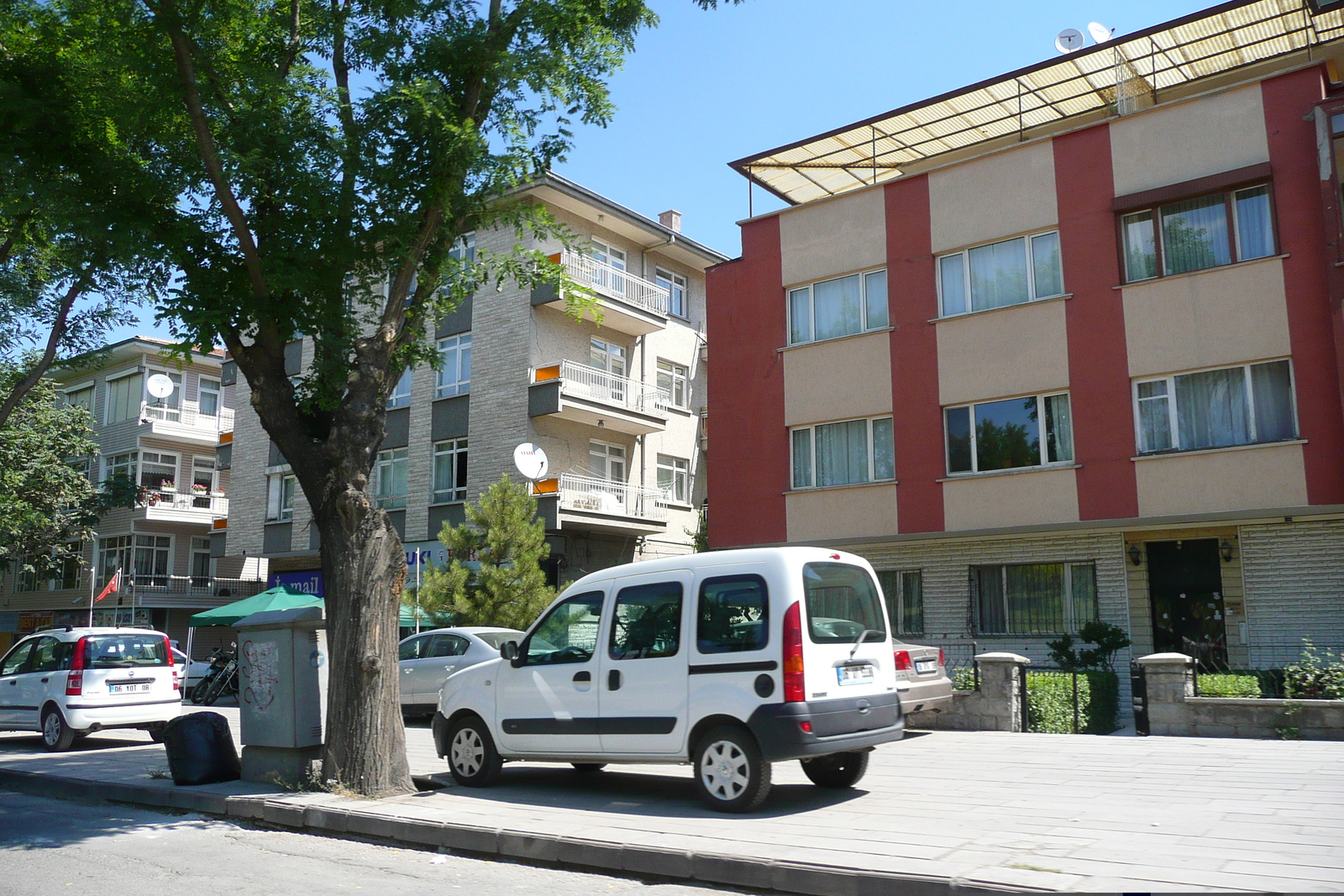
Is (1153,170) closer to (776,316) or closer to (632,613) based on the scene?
(776,316)

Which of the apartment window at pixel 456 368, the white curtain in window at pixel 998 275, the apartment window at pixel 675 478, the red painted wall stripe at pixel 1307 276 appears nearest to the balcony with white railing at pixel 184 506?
the apartment window at pixel 456 368

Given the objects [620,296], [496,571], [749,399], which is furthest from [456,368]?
[749,399]

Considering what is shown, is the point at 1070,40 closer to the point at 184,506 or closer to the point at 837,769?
the point at 837,769

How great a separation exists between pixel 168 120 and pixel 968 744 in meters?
11.0

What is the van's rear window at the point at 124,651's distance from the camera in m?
15.6

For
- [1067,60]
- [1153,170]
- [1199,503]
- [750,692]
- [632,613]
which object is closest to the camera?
[750,692]

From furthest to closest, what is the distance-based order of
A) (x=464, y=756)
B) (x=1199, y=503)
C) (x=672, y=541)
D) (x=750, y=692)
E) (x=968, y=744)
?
(x=672, y=541), (x=1199, y=503), (x=968, y=744), (x=464, y=756), (x=750, y=692)

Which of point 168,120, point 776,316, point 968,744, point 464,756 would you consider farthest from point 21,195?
point 776,316

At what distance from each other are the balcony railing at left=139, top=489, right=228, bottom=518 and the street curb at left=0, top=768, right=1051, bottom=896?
109ft

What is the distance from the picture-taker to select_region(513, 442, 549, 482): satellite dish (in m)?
26.4

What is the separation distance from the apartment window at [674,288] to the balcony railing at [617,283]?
0.85m

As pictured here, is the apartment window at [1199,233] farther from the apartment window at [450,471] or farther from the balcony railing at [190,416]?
the balcony railing at [190,416]

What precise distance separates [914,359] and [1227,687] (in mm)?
9033

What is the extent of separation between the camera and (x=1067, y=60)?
64.6 feet
